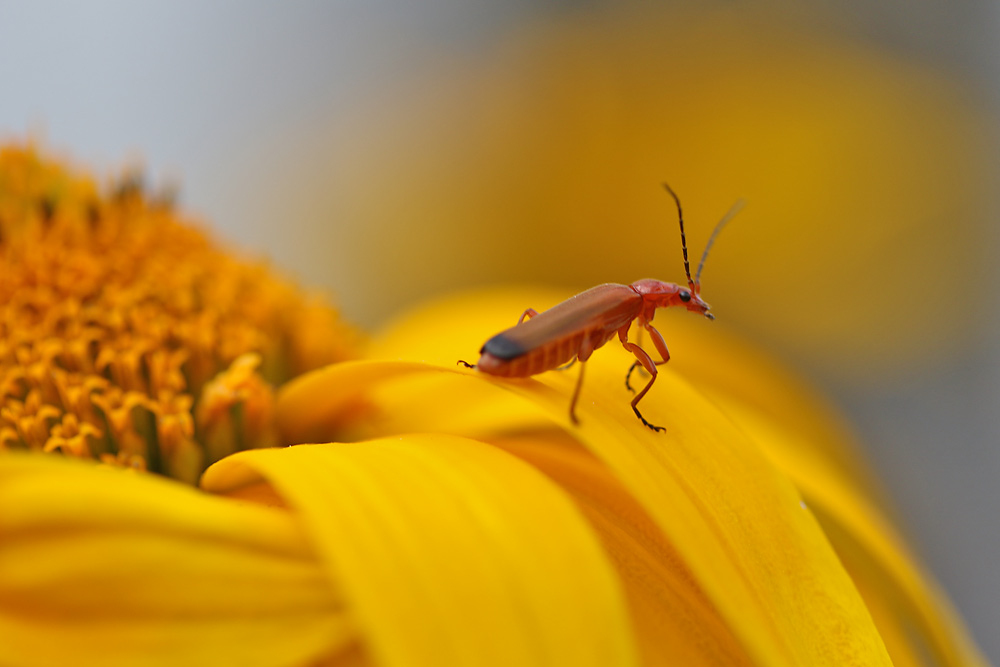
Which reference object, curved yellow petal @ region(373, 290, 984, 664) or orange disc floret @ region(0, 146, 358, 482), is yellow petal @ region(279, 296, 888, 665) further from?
orange disc floret @ region(0, 146, 358, 482)

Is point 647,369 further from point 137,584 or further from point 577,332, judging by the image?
point 137,584

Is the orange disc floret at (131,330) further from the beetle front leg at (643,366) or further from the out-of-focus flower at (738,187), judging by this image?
the out-of-focus flower at (738,187)

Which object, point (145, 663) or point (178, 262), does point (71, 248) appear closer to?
point (178, 262)

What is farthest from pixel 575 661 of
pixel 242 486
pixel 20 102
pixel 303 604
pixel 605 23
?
pixel 605 23

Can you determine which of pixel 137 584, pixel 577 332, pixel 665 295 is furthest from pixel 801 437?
pixel 137 584

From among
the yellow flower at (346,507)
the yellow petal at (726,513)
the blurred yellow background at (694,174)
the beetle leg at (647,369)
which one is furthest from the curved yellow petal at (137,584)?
the blurred yellow background at (694,174)

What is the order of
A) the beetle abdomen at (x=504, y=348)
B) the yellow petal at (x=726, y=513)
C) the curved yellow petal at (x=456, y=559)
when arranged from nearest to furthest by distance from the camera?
the curved yellow petal at (x=456, y=559) < the yellow petal at (x=726, y=513) < the beetle abdomen at (x=504, y=348)
